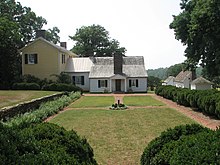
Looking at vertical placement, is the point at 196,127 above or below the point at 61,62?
below

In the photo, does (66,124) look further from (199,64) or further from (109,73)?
(109,73)

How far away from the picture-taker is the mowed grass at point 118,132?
29.4 ft

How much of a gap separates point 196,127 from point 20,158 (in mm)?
3732

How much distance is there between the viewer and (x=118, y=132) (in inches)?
501

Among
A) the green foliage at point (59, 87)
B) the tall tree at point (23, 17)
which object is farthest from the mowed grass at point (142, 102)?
the tall tree at point (23, 17)

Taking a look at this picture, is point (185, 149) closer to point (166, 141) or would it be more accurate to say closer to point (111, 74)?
point (166, 141)

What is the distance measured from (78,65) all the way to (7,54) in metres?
11.1

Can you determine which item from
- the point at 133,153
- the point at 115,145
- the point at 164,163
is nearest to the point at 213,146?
the point at 164,163

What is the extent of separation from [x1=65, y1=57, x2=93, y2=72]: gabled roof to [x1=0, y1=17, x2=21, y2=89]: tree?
8.23 metres

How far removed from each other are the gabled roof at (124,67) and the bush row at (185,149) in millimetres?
37034

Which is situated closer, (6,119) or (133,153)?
(133,153)

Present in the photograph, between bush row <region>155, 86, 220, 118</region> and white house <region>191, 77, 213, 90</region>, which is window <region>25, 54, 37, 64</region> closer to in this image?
bush row <region>155, 86, 220, 118</region>

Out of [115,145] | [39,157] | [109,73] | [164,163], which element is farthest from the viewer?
A: [109,73]

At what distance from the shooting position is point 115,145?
1024cm
